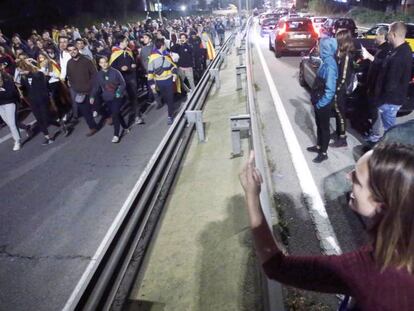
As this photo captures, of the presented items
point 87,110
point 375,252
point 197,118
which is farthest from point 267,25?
point 375,252

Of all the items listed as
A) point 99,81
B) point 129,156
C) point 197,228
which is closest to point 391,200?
point 197,228

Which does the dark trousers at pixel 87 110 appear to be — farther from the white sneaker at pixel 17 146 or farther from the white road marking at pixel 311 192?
the white road marking at pixel 311 192

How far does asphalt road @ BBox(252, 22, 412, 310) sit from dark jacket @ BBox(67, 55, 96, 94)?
4288 mm

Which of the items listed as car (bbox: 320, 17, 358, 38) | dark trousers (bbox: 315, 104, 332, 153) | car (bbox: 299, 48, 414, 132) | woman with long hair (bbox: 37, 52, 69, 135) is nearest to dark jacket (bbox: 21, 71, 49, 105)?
woman with long hair (bbox: 37, 52, 69, 135)

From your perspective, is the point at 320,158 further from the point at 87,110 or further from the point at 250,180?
the point at 87,110

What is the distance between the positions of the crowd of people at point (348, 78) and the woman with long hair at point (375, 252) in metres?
4.30

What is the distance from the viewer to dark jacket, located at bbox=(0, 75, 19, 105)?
8297mm

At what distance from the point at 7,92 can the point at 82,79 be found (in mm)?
1666

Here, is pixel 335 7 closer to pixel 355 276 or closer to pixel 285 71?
pixel 285 71

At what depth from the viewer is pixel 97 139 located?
345 inches

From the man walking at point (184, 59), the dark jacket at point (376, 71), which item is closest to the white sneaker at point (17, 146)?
the man walking at point (184, 59)

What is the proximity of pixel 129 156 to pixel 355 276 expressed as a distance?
21.0 feet

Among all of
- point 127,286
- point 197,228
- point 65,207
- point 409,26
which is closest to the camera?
point 127,286

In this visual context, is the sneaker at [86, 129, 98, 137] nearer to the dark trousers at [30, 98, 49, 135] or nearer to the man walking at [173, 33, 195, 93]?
the dark trousers at [30, 98, 49, 135]
